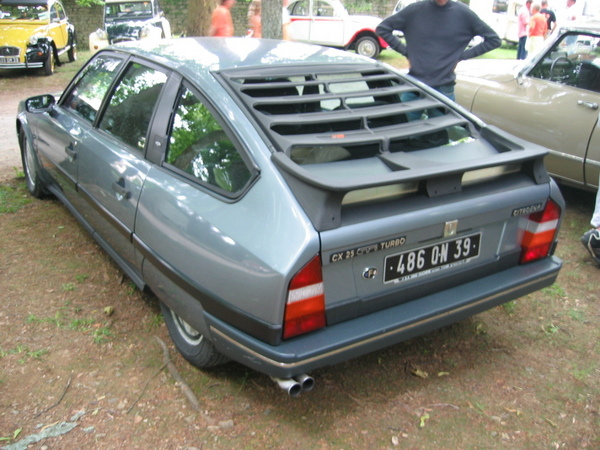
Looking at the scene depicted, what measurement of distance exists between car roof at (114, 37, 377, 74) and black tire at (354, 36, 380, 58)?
521 inches

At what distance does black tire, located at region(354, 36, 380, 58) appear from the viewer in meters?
16.0

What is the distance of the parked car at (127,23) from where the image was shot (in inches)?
621

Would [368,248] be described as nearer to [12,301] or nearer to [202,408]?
[202,408]

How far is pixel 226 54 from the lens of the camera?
3117mm

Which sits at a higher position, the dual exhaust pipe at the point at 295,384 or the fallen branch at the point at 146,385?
A: the dual exhaust pipe at the point at 295,384

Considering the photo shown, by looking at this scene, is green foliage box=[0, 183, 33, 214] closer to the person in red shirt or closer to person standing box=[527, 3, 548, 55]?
the person in red shirt

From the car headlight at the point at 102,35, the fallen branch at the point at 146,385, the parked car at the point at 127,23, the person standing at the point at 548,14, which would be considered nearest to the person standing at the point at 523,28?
the person standing at the point at 548,14

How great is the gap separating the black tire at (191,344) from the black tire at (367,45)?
1433cm

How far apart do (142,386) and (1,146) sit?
5488 mm

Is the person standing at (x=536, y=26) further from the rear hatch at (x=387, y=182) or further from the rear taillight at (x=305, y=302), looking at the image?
the rear taillight at (x=305, y=302)

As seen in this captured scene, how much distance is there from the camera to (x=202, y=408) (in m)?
2.63

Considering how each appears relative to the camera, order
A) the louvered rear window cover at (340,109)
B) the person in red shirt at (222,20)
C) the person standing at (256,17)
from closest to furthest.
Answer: the louvered rear window cover at (340,109) → the person in red shirt at (222,20) → the person standing at (256,17)

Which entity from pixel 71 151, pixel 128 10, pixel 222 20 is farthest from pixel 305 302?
pixel 128 10

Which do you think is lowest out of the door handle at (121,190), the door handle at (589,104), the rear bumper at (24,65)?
the rear bumper at (24,65)
